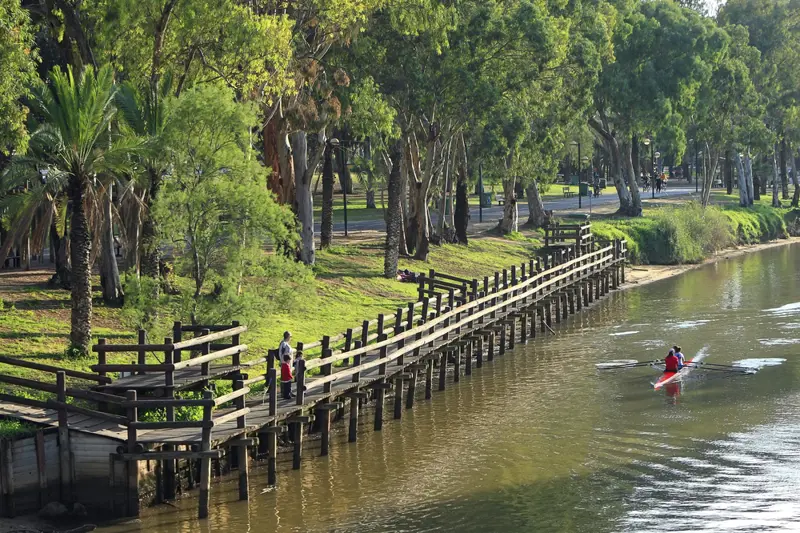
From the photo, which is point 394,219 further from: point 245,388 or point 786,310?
point 245,388

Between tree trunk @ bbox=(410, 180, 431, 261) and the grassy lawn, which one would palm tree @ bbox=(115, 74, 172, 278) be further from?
tree trunk @ bbox=(410, 180, 431, 261)

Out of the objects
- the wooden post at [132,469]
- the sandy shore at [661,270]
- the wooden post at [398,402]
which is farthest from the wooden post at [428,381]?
the sandy shore at [661,270]

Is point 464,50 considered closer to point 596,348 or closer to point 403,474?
point 596,348

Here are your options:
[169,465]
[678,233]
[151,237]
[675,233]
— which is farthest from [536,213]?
[169,465]

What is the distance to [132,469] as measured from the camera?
2395 centimetres

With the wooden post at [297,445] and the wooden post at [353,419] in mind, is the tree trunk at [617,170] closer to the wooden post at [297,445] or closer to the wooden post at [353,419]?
the wooden post at [353,419]

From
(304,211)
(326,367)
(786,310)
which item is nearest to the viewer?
(326,367)

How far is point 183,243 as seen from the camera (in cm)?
3162

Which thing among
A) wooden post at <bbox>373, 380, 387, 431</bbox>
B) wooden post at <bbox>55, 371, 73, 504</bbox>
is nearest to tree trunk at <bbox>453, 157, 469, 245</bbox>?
wooden post at <bbox>373, 380, 387, 431</bbox>

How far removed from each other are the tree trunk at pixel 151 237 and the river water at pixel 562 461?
7.15m

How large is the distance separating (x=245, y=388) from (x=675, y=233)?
55.4 m

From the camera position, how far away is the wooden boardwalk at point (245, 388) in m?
24.2

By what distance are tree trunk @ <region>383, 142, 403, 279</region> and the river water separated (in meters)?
10.1

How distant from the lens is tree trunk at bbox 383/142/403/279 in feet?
178
